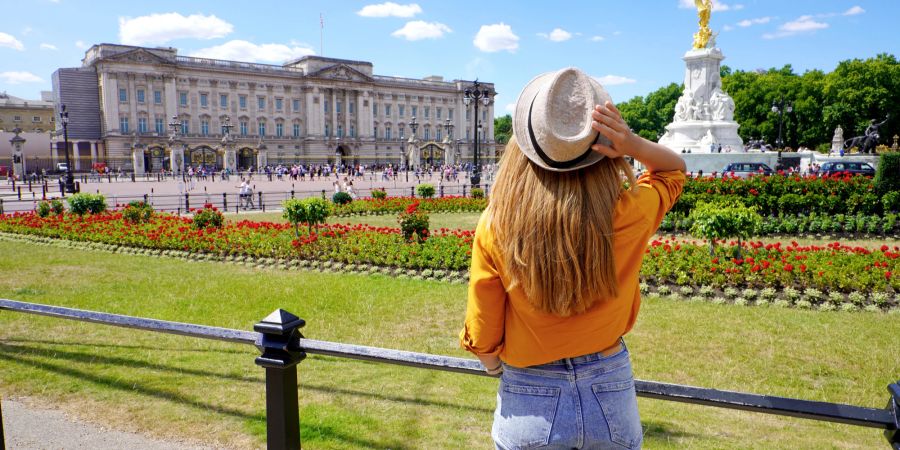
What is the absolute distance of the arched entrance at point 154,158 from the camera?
68.6 meters

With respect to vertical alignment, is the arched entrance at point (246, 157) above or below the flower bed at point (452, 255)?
above

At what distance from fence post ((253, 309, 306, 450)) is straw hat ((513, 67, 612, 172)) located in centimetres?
132

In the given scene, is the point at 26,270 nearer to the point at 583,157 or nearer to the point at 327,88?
the point at 583,157

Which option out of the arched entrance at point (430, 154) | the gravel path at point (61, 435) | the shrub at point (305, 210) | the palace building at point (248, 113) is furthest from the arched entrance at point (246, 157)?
the gravel path at point (61, 435)

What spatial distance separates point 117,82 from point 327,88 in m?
26.7

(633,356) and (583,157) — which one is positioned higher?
(583,157)

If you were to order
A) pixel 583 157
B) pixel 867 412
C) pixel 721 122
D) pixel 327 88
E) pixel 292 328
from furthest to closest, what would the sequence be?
1. pixel 327 88
2. pixel 721 122
3. pixel 292 328
4. pixel 867 412
5. pixel 583 157

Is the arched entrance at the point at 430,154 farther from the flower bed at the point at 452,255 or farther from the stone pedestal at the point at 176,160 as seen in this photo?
the flower bed at the point at 452,255

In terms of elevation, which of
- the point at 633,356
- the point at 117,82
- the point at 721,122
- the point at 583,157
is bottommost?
the point at 633,356

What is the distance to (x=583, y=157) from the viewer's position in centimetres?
159

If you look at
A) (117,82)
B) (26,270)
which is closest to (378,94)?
(117,82)

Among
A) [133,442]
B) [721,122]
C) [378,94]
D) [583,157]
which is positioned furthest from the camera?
[378,94]

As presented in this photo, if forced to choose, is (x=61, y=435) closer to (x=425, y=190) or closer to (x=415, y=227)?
(x=415, y=227)

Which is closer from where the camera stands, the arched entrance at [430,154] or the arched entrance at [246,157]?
the arched entrance at [246,157]
